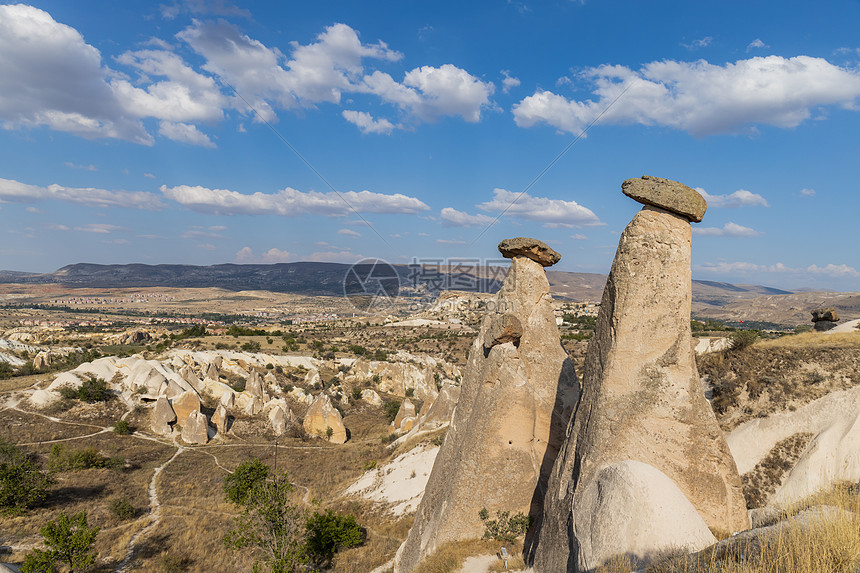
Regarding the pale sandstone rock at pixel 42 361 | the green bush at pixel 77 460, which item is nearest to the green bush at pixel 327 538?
the green bush at pixel 77 460

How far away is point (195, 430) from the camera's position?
98.6 ft

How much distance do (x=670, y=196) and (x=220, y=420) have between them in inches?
1287

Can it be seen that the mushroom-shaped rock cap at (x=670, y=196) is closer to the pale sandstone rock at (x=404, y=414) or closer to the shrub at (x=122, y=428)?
the pale sandstone rock at (x=404, y=414)

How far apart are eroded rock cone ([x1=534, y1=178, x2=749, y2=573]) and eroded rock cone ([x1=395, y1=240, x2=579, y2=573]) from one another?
2533mm

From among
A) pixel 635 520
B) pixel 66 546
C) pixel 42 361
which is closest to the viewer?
pixel 635 520

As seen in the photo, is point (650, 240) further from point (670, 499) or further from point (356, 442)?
point (356, 442)

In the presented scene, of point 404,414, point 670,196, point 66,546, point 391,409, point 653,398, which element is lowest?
point 391,409

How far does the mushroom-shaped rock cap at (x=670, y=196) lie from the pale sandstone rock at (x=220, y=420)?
105ft

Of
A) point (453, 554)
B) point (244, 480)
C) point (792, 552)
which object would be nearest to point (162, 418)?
point (244, 480)

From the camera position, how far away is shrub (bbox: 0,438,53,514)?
1780 cm

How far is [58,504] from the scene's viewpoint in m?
19.3

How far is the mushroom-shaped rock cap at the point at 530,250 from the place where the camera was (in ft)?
33.3

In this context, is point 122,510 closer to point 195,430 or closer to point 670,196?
point 195,430

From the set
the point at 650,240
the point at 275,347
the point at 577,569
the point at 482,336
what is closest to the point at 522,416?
the point at 482,336
